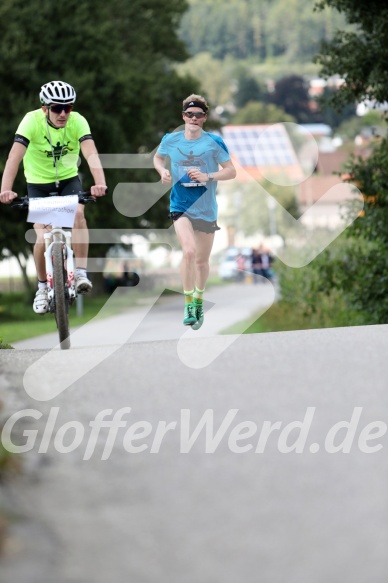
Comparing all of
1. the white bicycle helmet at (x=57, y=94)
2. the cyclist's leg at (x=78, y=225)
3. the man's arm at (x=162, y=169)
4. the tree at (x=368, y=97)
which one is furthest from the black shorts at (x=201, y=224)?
the tree at (x=368, y=97)

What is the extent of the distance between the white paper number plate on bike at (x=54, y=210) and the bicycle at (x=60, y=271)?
4cm

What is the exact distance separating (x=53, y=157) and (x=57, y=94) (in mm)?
652

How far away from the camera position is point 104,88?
1797 inches

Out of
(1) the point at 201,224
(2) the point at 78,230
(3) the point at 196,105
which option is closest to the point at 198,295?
(1) the point at 201,224

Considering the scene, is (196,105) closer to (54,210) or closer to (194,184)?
(194,184)

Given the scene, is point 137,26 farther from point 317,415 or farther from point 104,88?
point 317,415

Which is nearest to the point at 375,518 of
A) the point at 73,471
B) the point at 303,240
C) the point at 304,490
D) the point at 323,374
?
the point at 304,490

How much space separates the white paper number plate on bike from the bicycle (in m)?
0.04

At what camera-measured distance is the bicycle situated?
36.9ft

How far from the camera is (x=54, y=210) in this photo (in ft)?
37.5

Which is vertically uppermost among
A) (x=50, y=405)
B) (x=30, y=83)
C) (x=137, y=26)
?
(x=50, y=405)

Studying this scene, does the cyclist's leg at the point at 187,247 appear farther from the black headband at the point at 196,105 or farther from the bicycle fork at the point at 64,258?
the bicycle fork at the point at 64,258

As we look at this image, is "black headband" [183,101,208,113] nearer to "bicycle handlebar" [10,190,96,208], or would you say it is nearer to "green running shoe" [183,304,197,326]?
"bicycle handlebar" [10,190,96,208]

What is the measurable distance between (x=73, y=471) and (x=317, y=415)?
1.73m
